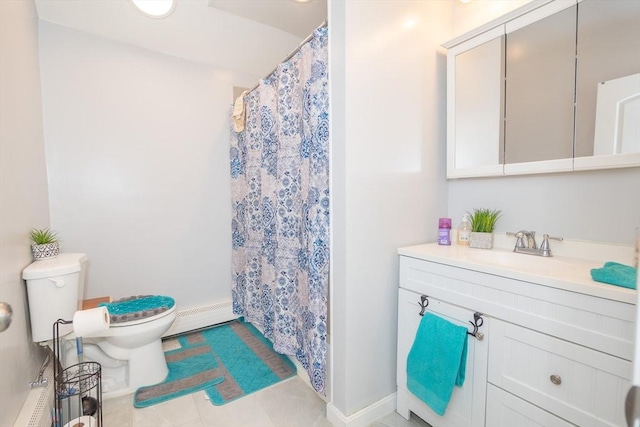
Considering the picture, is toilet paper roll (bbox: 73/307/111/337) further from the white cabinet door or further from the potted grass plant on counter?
the potted grass plant on counter

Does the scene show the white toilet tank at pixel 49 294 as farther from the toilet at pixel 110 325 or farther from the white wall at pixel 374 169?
the white wall at pixel 374 169

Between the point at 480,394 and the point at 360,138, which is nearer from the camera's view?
the point at 480,394

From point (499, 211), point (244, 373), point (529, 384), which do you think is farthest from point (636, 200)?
point (244, 373)

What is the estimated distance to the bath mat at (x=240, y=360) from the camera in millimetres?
1703

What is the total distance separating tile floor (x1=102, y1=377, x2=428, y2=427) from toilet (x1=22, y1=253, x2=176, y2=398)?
152 mm

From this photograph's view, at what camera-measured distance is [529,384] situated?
1.01 metres

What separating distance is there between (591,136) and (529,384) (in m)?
1.03

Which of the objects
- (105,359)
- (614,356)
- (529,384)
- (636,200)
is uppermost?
Result: (636,200)

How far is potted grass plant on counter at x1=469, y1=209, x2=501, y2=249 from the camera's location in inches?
59.8

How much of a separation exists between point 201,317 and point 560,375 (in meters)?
2.42

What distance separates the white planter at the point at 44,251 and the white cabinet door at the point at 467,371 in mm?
1896

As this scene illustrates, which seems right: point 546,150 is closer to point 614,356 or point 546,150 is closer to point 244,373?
point 614,356

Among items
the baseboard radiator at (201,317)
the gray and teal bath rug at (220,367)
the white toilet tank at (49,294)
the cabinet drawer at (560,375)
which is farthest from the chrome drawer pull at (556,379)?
the baseboard radiator at (201,317)

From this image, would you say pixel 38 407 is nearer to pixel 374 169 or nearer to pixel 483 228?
pixel 374 169
